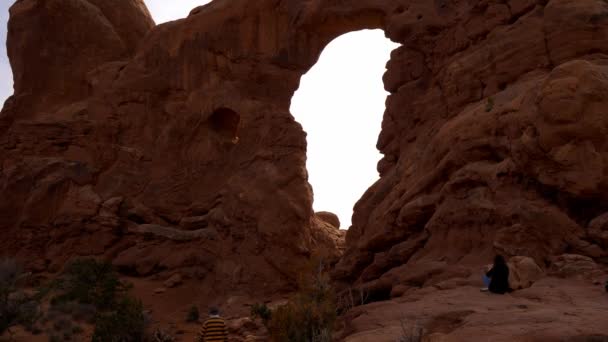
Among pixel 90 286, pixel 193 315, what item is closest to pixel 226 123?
pixel 193 315

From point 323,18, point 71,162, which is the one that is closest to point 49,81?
point 71,162

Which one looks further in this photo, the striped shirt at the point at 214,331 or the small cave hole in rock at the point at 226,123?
the small cave hole in rock at the point at 226,123

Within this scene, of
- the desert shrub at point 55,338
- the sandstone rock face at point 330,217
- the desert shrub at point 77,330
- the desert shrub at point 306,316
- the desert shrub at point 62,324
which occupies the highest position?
the sandstone rock face at point 330,217

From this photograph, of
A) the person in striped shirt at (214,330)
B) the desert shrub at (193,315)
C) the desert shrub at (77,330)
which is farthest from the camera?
the desert shrub at (193,315)

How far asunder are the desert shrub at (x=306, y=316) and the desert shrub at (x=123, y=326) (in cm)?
414

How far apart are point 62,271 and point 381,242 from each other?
960cm

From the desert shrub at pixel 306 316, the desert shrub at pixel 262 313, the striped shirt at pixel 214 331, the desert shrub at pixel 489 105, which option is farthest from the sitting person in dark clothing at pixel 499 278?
the desert shrub at pixel 262 313

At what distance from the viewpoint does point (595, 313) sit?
6.25 m

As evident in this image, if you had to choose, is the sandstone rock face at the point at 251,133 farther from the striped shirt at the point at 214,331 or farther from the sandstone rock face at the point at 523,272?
the striped shirt at the point at 214,331

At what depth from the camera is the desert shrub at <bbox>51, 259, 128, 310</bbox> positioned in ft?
48.9

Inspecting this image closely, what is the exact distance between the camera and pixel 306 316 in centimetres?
852

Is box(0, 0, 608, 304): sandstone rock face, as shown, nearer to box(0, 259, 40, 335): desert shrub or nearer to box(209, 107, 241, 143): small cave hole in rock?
box(209, 107, 241, 143): small cave hole in rock

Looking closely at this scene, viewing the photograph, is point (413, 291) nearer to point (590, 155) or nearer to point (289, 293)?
point (590, 155)

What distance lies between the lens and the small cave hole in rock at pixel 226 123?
1953 cm
